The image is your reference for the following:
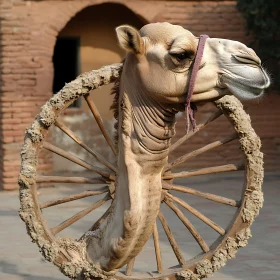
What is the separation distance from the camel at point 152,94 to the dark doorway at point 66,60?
9650 mm

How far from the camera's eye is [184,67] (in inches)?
152

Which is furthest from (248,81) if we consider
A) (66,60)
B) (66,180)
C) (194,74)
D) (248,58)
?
(66,60)

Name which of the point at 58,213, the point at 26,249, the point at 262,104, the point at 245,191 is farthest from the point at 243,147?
the point at 262,104

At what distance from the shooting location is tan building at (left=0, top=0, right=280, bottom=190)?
11.8 meters

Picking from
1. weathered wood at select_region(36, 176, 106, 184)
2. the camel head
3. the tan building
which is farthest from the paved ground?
the camel head

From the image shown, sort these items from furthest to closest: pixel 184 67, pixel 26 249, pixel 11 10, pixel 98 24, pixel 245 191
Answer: pixel 98 24, pixel 11 10, pixel 26 249, pixel 245 191, pixel 184 67

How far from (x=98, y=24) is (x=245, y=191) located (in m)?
8.92

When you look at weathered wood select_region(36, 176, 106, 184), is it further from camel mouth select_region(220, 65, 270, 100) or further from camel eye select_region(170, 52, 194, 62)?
camel mouth select_region(220, 65, 270, 100)

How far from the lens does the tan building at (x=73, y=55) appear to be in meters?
11.8

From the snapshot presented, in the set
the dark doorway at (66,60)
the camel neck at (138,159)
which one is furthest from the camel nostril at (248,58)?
the dark doorway at (66,60)

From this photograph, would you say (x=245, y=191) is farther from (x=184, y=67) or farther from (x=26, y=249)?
(x=26, y=249)

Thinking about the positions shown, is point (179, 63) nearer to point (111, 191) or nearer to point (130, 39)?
point (130, 39)

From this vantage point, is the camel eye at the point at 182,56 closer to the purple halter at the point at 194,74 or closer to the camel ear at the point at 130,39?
the purple halter at the point at 194,74

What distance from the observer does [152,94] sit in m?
3.92
